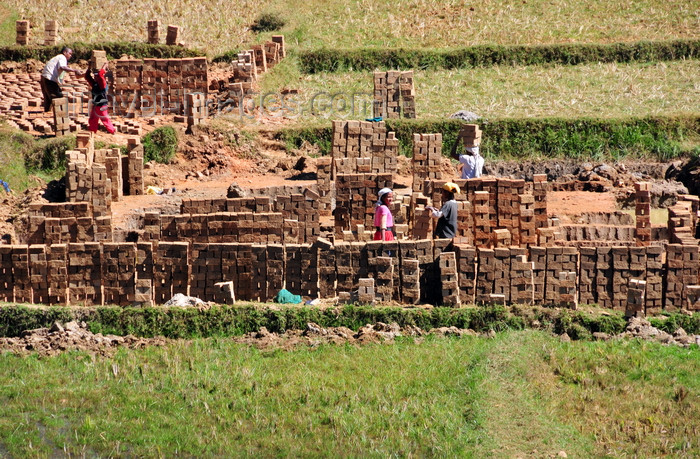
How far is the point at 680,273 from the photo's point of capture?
1919cm

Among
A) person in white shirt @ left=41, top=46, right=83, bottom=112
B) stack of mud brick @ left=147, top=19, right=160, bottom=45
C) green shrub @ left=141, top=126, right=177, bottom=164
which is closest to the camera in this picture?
person in white shirt @ left=41, top=46, right=83, bottom=112

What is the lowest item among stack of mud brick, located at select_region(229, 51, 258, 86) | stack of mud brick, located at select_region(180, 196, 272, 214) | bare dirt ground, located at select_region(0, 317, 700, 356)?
bare dirt ground, located at select_region(0, 317, 700, 356)

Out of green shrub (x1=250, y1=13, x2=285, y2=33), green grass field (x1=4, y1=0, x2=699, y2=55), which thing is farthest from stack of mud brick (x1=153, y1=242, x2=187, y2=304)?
green shrub (x1=250, y1=13, x2=285, y2=33)

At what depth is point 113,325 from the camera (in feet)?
61.2

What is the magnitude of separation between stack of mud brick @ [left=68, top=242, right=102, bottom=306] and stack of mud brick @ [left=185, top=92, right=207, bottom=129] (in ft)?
36.3

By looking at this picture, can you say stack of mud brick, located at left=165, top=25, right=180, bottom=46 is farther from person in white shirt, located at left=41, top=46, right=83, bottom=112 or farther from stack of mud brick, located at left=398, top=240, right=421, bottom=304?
stack of mud brick, located at left=398, top=240, right=421, bottom=304

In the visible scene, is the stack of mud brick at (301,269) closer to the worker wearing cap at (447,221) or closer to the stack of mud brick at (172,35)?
the worker wearing cap at (447,221)

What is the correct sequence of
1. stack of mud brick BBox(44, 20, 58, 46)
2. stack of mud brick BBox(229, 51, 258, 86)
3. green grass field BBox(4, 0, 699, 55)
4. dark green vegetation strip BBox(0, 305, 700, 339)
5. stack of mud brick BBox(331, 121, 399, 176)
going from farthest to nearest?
green grass field BBox(4, 0, 699, 55) → stack of mud brick BBox(44, 20, 58, 46) → stack of mud brick BBox(229, 51, 258, 86) → stack of mud brick BBox(331, 121, 399, 176) → dark green vegetation strip BBox(0, 305, 700, 339)

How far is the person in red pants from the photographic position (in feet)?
92.1

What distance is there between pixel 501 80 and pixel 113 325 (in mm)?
18487

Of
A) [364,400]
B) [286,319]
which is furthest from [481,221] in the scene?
[364,400]

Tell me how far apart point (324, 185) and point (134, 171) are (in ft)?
13.2

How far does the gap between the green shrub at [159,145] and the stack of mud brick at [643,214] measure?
1108 cm

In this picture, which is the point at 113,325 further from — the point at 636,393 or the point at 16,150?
the point at 16,150
